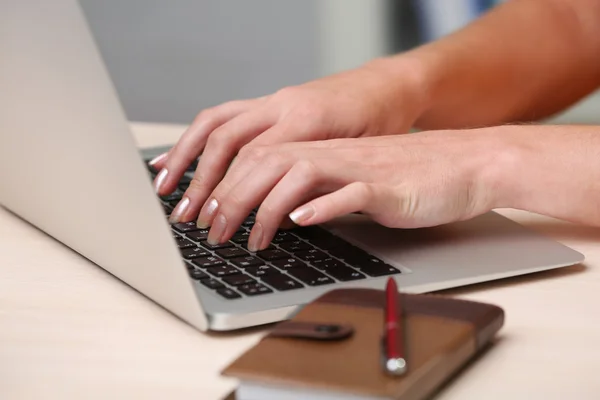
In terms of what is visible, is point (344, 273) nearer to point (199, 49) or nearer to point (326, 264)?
point (326, 264)

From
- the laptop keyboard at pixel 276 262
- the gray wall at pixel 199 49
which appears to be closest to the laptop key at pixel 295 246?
the laptop keyboard at pixel 276 262

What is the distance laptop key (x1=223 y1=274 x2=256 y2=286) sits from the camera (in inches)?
22.6

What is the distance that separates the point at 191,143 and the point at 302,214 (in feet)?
0.79

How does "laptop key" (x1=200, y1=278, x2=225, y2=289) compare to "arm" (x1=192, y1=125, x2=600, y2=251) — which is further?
"arm" (x1=192, y1=125, x2=600, y2=251)

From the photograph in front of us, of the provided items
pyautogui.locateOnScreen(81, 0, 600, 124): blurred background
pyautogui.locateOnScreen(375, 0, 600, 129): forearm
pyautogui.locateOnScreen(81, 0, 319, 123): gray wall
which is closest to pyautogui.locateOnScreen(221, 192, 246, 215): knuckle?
pyautogui.locateOnScreen(375, 0, 600, 129): forearm

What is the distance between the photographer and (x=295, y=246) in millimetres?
670

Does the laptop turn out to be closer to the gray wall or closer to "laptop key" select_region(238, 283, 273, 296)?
"laptop key" select_region(238, 283, 273, 296)

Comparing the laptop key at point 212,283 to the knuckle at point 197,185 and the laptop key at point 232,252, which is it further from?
the knuckle at point 197,185

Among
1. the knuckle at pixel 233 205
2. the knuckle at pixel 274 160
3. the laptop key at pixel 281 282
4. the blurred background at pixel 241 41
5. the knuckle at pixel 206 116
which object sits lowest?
the blurred background at pixel 241 41

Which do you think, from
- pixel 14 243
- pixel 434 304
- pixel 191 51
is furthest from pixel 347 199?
pixel 191 51

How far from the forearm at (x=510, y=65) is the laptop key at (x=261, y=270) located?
431 mm

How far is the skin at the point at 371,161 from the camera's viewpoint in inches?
26.5

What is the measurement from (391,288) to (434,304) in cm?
3

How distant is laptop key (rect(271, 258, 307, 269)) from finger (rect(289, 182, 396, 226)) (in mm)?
29
